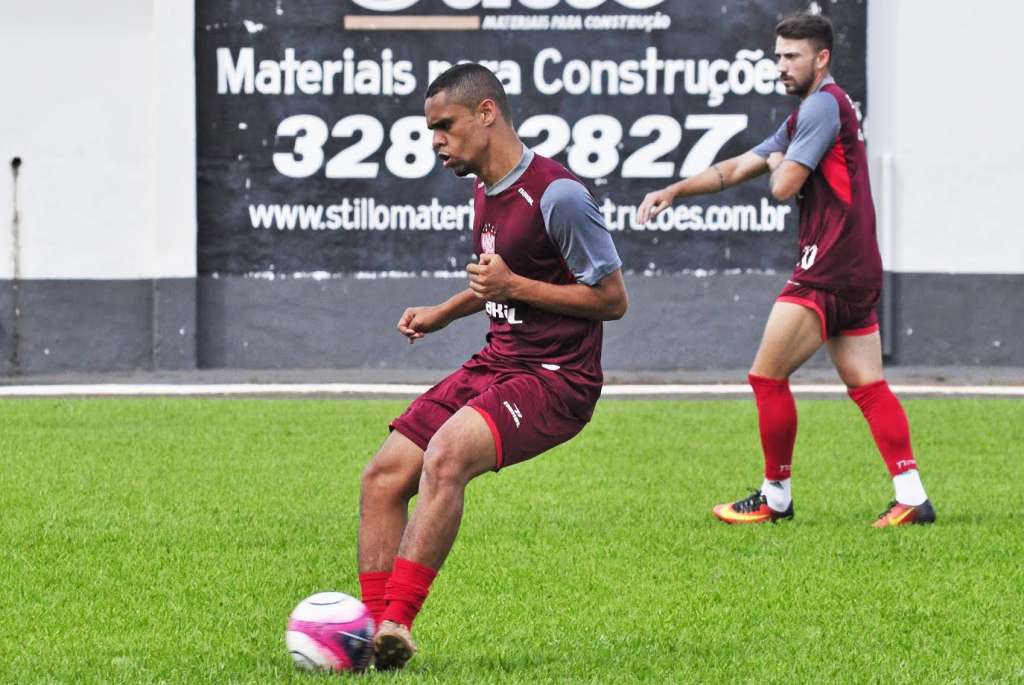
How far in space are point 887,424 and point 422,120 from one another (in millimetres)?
9949

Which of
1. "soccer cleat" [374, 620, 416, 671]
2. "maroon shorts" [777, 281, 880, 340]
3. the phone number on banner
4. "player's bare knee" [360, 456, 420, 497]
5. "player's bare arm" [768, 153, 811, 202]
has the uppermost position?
the phone number on banner

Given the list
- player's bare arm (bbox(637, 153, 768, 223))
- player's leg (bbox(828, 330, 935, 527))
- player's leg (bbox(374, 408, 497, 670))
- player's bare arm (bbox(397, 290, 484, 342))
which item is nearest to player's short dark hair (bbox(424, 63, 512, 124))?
player's bare arm (bbox(397, 290, 484, 342))

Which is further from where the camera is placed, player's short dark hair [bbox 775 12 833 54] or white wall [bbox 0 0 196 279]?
white wall [bbox 0 0 196 279]

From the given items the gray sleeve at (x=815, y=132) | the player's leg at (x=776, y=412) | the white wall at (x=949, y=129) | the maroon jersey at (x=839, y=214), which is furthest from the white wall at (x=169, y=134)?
the gray sleeve at (x=815, y=132)

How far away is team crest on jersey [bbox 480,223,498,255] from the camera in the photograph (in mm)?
5809

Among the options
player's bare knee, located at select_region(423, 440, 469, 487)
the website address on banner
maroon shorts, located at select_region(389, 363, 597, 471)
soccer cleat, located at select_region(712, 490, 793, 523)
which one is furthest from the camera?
the website address on banner

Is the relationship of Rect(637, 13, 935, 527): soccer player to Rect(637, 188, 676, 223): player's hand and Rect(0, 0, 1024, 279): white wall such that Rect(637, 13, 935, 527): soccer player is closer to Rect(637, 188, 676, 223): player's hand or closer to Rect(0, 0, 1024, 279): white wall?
Rect(637, 188, 676, 223): player's hand

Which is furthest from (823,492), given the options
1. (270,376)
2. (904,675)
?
(270,376)

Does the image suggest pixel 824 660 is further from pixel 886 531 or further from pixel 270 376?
pixel 270 376

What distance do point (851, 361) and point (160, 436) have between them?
5218 millimetres

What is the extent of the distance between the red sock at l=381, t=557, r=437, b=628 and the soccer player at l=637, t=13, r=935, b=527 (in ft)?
11.2

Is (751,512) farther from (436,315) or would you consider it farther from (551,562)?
(436,315)

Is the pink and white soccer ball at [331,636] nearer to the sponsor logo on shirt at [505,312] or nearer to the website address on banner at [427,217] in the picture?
the sponsor logo on shirt at [505,312]

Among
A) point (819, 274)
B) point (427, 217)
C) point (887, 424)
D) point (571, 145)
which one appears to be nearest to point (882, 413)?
point (887, 424)
